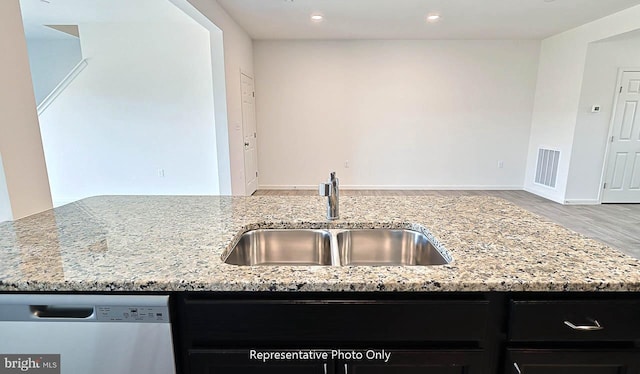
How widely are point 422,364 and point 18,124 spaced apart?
1.88m

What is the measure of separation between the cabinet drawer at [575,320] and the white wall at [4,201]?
195cm

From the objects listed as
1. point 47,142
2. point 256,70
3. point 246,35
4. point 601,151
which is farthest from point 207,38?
point 601,151

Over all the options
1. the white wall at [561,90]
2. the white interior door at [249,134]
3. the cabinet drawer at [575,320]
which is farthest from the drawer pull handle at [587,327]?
the white wall at [561,90]

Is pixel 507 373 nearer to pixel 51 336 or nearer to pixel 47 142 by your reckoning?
pixel 51 336

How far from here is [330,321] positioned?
886 mm

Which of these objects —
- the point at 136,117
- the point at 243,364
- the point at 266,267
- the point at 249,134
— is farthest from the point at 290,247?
the point at 136,117

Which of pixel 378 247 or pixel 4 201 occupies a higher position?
pixel 4 201

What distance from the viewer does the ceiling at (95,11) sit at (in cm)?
364

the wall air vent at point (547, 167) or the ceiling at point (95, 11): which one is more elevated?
the ceiling at point (95, 11)

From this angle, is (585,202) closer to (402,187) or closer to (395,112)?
(402,187)

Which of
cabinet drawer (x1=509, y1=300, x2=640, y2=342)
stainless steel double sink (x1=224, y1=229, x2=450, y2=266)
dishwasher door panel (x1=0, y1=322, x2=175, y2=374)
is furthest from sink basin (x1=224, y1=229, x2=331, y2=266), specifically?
cabinet drawer (x1=509, y1=300, x2=640, y2=342)

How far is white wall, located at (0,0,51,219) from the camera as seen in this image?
52.5 inches

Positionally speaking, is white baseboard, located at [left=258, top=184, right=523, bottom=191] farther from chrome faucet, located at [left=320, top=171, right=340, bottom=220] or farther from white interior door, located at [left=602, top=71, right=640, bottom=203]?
chrome faucet, located at [left=320, top=171, right=340, bottom=220]

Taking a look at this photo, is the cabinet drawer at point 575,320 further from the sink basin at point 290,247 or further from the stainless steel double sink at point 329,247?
the sink basin at point 290,247
